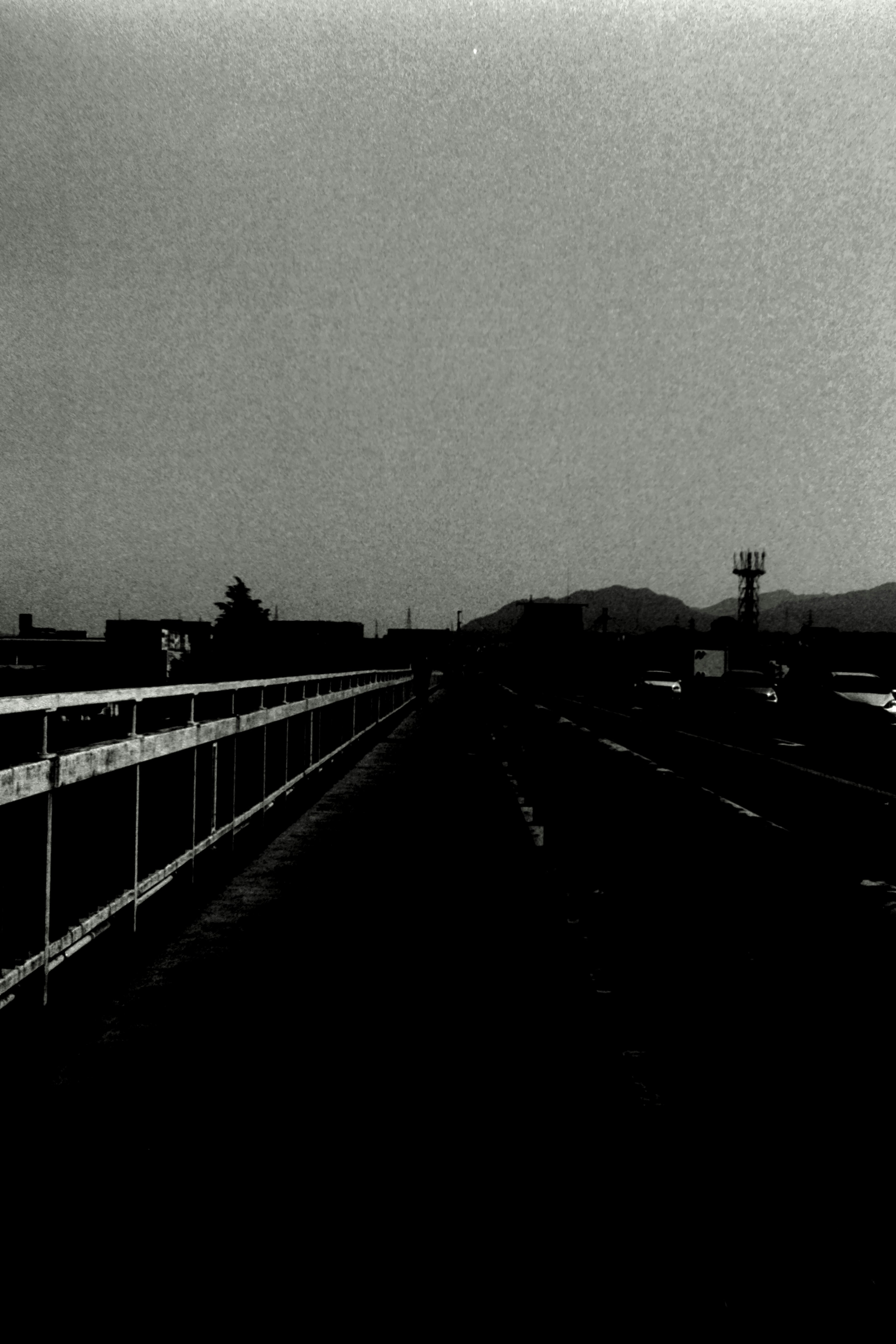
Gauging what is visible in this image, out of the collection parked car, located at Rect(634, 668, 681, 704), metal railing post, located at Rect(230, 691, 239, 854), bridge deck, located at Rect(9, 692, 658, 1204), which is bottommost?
parked car, located at Rect(634, 668, 681, 704)

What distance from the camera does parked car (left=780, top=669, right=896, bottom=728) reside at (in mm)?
28953

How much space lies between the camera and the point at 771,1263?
3.35m

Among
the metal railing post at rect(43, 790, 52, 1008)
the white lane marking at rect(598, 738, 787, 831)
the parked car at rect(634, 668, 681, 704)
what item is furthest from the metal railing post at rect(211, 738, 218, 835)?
the parked car at rect(634, 668, 681, 704)

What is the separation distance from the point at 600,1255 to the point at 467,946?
12.1 feet

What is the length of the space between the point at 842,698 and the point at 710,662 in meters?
58.0

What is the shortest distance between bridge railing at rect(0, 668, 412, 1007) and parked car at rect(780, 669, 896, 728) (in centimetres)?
2042

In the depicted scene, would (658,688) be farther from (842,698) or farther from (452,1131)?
(452,1131)

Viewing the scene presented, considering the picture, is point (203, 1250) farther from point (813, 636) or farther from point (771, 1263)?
point (813, 636)

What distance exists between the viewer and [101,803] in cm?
616

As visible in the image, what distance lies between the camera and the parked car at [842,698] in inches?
1140

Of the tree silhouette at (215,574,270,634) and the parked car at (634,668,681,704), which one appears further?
the tree silhouette at (215,574,270,634)

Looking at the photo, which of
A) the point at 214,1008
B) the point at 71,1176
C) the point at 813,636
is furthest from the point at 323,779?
the point at 813,636

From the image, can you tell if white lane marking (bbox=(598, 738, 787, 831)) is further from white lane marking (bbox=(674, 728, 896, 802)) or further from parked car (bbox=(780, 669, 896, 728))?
parked car (bbox=(780, 669, 896, 728))

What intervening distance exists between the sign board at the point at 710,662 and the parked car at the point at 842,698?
5020 centimetres
